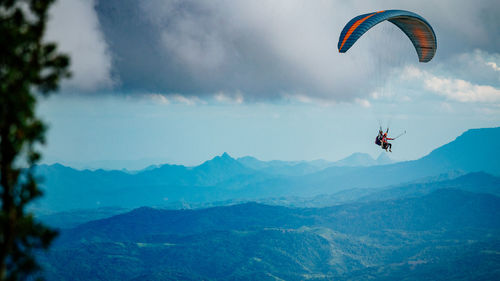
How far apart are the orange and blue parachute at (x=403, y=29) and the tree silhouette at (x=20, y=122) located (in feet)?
125

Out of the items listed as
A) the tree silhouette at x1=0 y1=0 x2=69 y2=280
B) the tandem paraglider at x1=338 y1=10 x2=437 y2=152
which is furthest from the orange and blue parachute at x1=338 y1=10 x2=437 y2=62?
the tree silhouette at x1=0 y1=0 x2=69 y2=280

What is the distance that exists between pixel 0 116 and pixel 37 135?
5.57 ft

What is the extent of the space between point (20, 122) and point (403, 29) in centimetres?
5534

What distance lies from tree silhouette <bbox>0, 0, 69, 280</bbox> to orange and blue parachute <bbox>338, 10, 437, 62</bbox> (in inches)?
1501

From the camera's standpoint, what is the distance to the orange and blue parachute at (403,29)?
48.2 metres

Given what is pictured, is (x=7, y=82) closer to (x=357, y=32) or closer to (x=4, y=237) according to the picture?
(x=4, y=237)

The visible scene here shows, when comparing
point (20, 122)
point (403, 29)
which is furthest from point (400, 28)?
point (20, 122)

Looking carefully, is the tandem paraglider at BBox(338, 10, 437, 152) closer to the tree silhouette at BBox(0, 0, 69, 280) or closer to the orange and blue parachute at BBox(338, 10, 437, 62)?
the orange and blue parachute at BBox(338, 10, 437, 62)

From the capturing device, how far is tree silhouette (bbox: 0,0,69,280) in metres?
15.7

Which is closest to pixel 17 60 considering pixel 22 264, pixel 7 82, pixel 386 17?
pixel 7 82

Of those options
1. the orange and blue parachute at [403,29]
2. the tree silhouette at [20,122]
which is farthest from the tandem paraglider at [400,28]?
the tree silhouette at [20,122]

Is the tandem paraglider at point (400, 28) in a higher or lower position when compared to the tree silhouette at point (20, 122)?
higher

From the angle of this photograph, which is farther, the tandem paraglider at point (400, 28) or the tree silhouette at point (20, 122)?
the tandem paraglider at point (400, 28)

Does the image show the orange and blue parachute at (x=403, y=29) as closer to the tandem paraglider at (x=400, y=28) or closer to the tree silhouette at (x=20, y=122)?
the tandem paraglider at (x=400, y=28)
